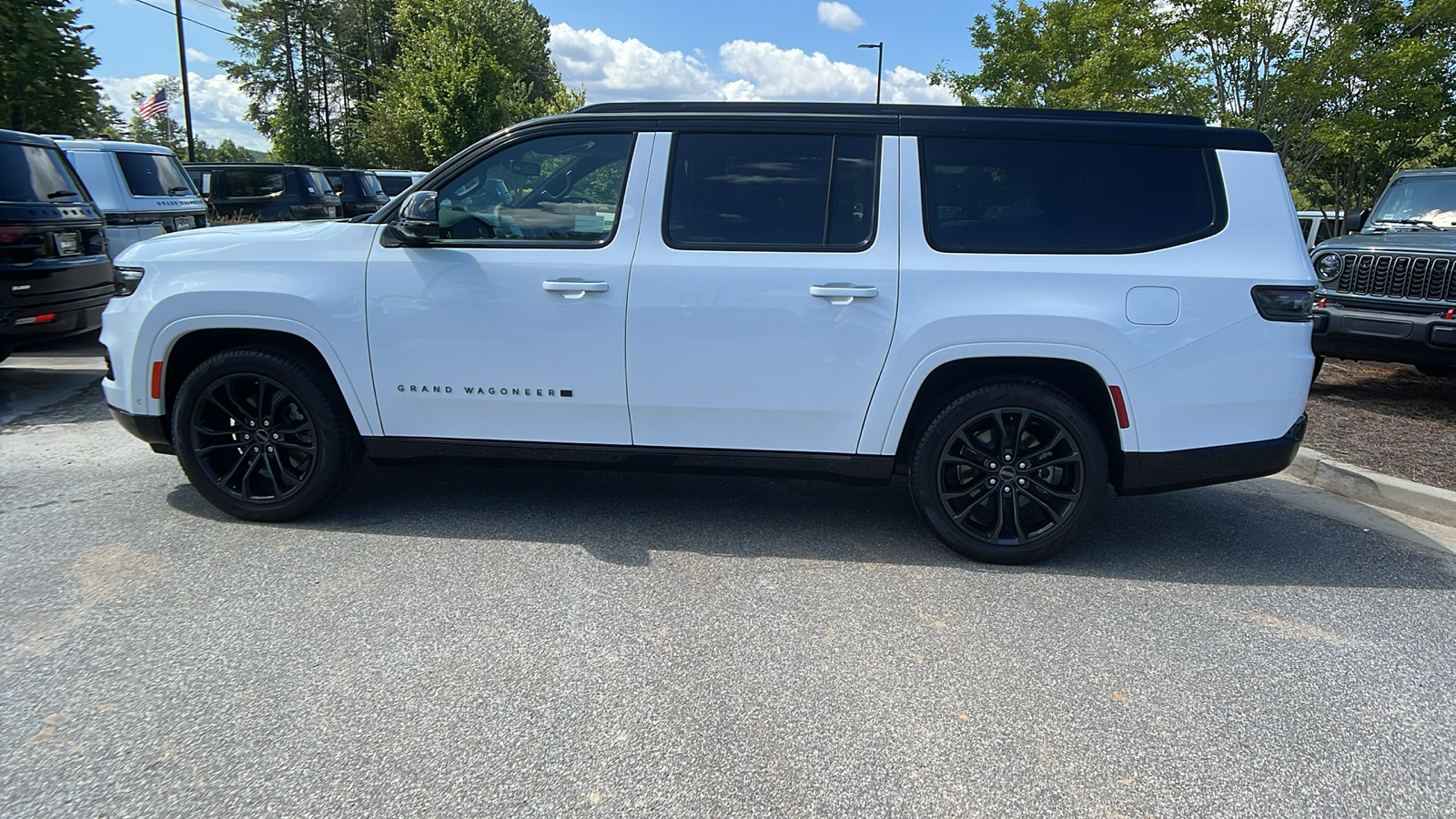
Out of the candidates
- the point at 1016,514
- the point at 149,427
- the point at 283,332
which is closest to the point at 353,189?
the point at 149,427

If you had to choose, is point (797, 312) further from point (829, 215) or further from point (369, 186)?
point (369, 186)

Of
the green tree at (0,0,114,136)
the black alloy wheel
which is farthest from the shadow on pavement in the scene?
the green tree at (0,0,114,136)

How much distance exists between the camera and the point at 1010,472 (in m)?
4.01

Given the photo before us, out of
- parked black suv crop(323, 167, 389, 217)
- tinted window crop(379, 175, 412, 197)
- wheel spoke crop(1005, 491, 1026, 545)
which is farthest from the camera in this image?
tinted window crop(379, 175, 412, 197)

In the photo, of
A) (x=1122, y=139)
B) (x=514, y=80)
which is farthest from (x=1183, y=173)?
(x=514, y=80)

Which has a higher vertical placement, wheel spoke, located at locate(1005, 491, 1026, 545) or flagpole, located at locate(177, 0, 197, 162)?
flagpole, located at locate(177, 0, 197, 162)

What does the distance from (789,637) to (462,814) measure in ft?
4.50

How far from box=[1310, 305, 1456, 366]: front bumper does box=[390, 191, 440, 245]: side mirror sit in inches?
249

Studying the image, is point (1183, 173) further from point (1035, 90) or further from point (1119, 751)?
point (1035, 90)

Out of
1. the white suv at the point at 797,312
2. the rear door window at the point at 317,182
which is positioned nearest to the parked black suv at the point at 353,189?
the rear door window at the point at 317,182

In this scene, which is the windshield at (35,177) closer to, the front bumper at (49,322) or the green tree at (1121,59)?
the front bumper at (49,322)

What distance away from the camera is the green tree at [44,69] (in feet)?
55.5

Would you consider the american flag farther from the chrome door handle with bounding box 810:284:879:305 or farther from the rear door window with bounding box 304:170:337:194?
the chrome door handle with bounding box 810:284:879:305

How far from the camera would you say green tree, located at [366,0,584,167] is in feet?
103
